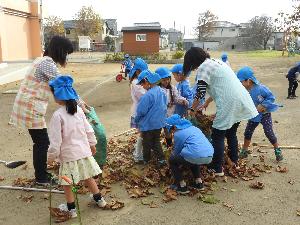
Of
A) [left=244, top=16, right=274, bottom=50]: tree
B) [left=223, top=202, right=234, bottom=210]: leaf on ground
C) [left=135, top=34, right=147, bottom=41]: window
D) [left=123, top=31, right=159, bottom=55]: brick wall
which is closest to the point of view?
[left=223, top=202, right=234, bottom=210]: leaf on ground

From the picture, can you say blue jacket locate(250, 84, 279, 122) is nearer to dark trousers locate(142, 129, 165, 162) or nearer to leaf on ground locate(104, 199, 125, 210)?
dark trousers locate(142, 129, 165, 162)

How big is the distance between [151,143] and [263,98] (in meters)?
1.86

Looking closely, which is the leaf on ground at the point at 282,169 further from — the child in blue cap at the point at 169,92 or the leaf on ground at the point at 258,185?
the child in blue cap at the point at 169,92

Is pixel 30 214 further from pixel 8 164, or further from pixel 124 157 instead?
pixel 124 157

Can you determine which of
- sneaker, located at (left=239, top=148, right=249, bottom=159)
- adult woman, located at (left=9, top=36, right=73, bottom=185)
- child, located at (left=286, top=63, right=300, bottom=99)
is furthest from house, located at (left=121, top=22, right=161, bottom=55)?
adult woman, located at (left=9, top=36, right=73, bottom=185)

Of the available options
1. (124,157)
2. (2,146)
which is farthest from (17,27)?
(124,157)

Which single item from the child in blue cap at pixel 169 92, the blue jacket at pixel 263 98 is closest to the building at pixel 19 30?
the child in blue cap at pixel 169 92

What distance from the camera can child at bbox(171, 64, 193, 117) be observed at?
5871mm

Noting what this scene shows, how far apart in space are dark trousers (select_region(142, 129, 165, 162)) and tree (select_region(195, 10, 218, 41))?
7352 centimetres

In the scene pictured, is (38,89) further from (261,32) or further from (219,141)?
(261,32)

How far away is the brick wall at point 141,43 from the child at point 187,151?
110 feet

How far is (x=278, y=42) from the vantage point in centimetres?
7756

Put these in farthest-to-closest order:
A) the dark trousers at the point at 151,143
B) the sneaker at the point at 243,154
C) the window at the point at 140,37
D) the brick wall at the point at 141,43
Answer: the window at the point at 140,37
the brick wall at the point at 141,43
the sneaker at the point at 243,154
the dark trousers at the point at 151,143

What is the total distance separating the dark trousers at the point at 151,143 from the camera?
5.18 meters
